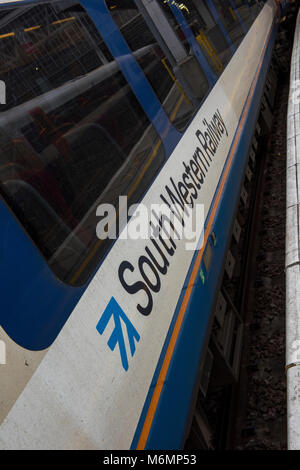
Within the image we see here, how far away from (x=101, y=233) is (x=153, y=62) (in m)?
1.71

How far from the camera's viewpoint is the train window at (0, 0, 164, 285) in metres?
1.96

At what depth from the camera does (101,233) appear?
2277 millimetres

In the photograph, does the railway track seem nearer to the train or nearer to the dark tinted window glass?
the train

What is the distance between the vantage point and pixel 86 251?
7.02 feet

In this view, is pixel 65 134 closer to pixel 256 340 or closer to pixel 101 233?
pixel 101 233

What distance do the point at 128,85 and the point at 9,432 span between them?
2.14m

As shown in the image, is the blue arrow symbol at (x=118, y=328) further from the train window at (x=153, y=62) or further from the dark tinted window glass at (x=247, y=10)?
the dark tinted window glass at (x=247, y=10)

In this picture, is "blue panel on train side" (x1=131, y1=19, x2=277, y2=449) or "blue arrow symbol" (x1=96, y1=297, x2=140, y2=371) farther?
"blue panel on train side" (x1=131, y1=19, x2=277, y2=449)

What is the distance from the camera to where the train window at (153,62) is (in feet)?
10.6

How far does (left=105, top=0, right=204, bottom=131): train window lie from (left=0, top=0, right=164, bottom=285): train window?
41 cm

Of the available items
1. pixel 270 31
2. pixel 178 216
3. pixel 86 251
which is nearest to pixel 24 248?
pixel 86 251

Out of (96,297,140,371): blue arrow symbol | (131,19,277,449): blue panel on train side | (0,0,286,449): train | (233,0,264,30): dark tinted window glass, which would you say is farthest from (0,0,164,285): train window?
(233,0,264,30): dark tinted window glass

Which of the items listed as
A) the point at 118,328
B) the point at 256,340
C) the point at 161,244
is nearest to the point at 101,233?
the point at 118,328

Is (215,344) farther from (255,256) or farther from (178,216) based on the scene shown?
(255,256)
